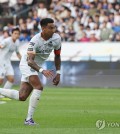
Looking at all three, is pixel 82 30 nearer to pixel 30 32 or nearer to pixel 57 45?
pixel 30 32

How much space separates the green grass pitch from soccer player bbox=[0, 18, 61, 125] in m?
0.54

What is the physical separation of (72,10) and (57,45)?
19.5 metres

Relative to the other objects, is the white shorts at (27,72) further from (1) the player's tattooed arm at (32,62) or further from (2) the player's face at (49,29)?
(2) the player's face at (49,29)

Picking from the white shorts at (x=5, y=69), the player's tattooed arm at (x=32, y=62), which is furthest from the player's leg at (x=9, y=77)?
the player's tattooed arm at (x=32, y=62)

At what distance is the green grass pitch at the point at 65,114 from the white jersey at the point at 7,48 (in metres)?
1.86

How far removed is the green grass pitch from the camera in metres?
12.3

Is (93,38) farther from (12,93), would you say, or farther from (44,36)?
(44,36)

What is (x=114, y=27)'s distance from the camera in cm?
3072

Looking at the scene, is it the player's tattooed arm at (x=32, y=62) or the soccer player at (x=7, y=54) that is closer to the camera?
the player's tattooed arm at (x=32, y=62)

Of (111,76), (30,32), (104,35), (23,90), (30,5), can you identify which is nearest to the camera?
(23,90)

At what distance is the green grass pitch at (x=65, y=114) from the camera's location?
12.3 metres

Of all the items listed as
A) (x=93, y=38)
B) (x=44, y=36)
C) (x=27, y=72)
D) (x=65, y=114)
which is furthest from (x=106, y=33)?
(x=44, y=36)

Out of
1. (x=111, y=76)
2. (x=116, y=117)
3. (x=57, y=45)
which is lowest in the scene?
(x=111, y=76)

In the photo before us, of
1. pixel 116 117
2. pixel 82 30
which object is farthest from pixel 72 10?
pixel 116 117
